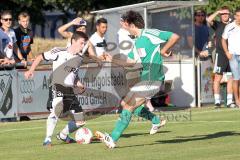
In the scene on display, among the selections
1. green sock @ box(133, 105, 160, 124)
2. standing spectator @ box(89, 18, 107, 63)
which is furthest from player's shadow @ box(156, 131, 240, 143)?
standing spectator @ box(89, 18, 107, 63)

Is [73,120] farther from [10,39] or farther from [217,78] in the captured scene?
[217,78]

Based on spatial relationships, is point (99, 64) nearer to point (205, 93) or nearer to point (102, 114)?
point (102, 114)

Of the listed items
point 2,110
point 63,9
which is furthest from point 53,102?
point 63,9

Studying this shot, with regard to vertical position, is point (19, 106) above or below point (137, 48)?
below

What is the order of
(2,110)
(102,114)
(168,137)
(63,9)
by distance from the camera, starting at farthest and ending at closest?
(63,9), (102,114), (2,110), (168,137)

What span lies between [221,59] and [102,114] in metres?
3.67

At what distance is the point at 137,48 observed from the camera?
579 inches

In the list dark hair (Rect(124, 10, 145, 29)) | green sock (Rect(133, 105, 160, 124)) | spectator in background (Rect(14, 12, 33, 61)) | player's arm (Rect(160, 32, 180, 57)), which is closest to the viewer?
dark hair (Rect(124, 10, 145, 29))

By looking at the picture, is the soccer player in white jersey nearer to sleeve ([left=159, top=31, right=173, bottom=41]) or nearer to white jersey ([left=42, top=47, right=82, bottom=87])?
white jersey ([left=42, top=47, right=82, bottom=87])

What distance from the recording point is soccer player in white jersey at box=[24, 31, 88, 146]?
14.7 metres

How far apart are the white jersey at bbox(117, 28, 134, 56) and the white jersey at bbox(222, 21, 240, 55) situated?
9.13ft

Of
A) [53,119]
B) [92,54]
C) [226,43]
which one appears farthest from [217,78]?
[53,119]

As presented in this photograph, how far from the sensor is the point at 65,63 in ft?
49.9

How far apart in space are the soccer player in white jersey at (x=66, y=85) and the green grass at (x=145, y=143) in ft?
1.09
